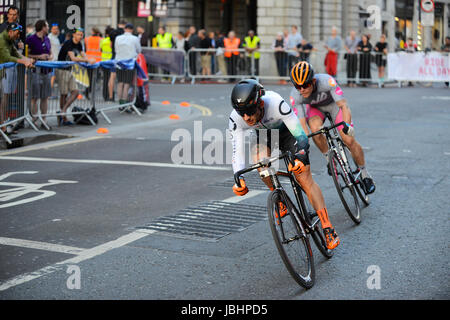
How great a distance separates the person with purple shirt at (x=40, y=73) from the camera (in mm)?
14905

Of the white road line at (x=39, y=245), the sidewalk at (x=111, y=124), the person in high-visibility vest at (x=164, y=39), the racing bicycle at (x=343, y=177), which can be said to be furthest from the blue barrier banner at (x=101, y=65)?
the person in high-visibility vest at (x=164, y=39)

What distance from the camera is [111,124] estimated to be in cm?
1686

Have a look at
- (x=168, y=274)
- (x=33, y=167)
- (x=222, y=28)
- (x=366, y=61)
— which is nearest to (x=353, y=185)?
(x=168, y=274)

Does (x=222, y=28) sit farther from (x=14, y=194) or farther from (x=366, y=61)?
(x=14, y=194)

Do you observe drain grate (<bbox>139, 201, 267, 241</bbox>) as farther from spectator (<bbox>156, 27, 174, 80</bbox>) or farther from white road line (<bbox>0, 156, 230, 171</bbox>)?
spectator (<bbox>156, 27, 174, 80</bbox>)

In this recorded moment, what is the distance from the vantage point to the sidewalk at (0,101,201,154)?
1418cm

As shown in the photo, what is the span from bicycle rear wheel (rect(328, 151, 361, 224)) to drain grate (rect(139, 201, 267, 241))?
859 millimetres

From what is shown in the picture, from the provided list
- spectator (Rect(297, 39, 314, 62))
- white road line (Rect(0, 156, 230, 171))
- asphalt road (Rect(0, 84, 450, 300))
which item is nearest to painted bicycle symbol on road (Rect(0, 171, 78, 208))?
asphalt road (Rect(0, 84, 450, 300))

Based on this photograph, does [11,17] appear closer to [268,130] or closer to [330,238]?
[268,130]

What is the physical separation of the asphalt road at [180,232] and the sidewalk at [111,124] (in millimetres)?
421

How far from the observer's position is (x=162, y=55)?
2958 cm

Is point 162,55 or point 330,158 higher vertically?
point 162,55

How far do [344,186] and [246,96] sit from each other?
2858 mm
